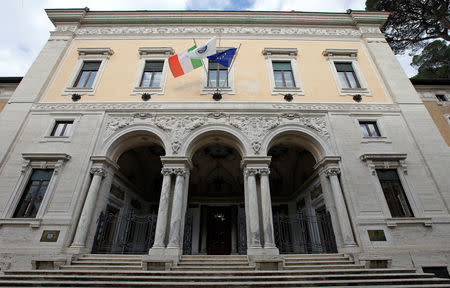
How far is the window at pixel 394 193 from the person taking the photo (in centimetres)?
823

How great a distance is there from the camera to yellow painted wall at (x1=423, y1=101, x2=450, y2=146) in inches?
498

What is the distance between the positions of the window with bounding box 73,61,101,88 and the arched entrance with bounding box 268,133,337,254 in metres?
9.95

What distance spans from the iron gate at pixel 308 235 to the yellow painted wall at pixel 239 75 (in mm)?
5619

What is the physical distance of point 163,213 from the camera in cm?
816

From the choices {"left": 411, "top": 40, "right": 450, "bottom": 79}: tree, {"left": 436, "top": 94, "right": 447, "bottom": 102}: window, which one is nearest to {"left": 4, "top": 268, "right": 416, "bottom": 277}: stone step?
{"left": 436, "top": 94, "right": 447, "bottom": 102}: window

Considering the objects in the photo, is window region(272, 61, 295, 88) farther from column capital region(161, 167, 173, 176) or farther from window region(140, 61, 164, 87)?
column capital region(161, 167, 173, 176)

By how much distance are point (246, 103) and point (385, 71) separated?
25.4ft

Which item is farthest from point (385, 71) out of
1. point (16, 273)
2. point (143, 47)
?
point (16, 273)

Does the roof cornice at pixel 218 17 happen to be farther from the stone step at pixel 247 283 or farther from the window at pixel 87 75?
the stone step at pixel 247 283

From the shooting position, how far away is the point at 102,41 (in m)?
12.8

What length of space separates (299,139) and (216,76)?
545 cm

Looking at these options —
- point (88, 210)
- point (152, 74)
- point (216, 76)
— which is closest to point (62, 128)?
point (88, 210)

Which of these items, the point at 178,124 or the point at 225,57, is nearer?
the point at 178,124

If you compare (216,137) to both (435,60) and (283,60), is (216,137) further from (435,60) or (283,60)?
(435,60)
